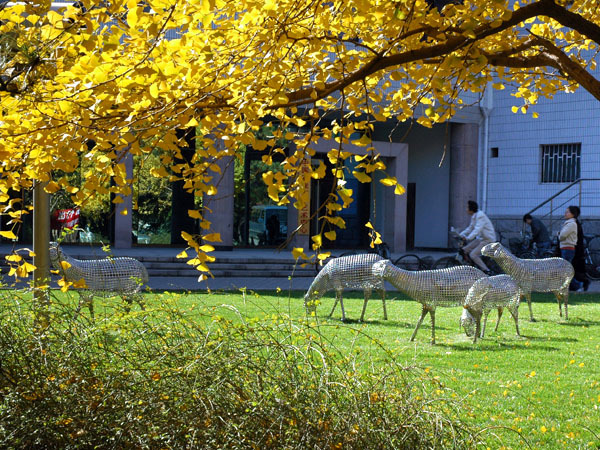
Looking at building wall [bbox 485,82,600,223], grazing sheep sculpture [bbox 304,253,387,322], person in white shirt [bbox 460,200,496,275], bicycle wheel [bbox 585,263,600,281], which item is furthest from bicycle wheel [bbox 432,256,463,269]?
building wall [bbox 485,82,600,223]

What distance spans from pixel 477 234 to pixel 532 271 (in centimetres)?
537

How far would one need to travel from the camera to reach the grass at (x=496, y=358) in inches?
215

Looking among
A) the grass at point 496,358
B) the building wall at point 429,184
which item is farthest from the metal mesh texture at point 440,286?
the building wall at point 429,184

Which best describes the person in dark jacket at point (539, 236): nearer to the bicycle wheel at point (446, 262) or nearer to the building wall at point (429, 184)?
the bicycle wheel at point (446, 262)

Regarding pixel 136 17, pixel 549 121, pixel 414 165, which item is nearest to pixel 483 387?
pixel 136 17

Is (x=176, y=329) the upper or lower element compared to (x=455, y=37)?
lower

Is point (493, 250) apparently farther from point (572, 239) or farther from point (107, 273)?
point (107, 273)

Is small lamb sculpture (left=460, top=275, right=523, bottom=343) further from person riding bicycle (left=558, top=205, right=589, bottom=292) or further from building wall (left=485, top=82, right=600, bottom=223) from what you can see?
building wall (left=485, top=82, right=600, bottom=223)

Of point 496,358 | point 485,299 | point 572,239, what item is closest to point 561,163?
point 572,239

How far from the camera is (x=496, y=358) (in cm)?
916

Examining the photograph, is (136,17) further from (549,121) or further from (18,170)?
(549,121)

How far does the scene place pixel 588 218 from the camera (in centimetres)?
2431

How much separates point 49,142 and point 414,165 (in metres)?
28.0

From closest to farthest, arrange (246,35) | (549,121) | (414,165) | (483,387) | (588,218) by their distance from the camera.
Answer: (246,35) → (483,387) → (588,218) → (549,121) → (414,165)
